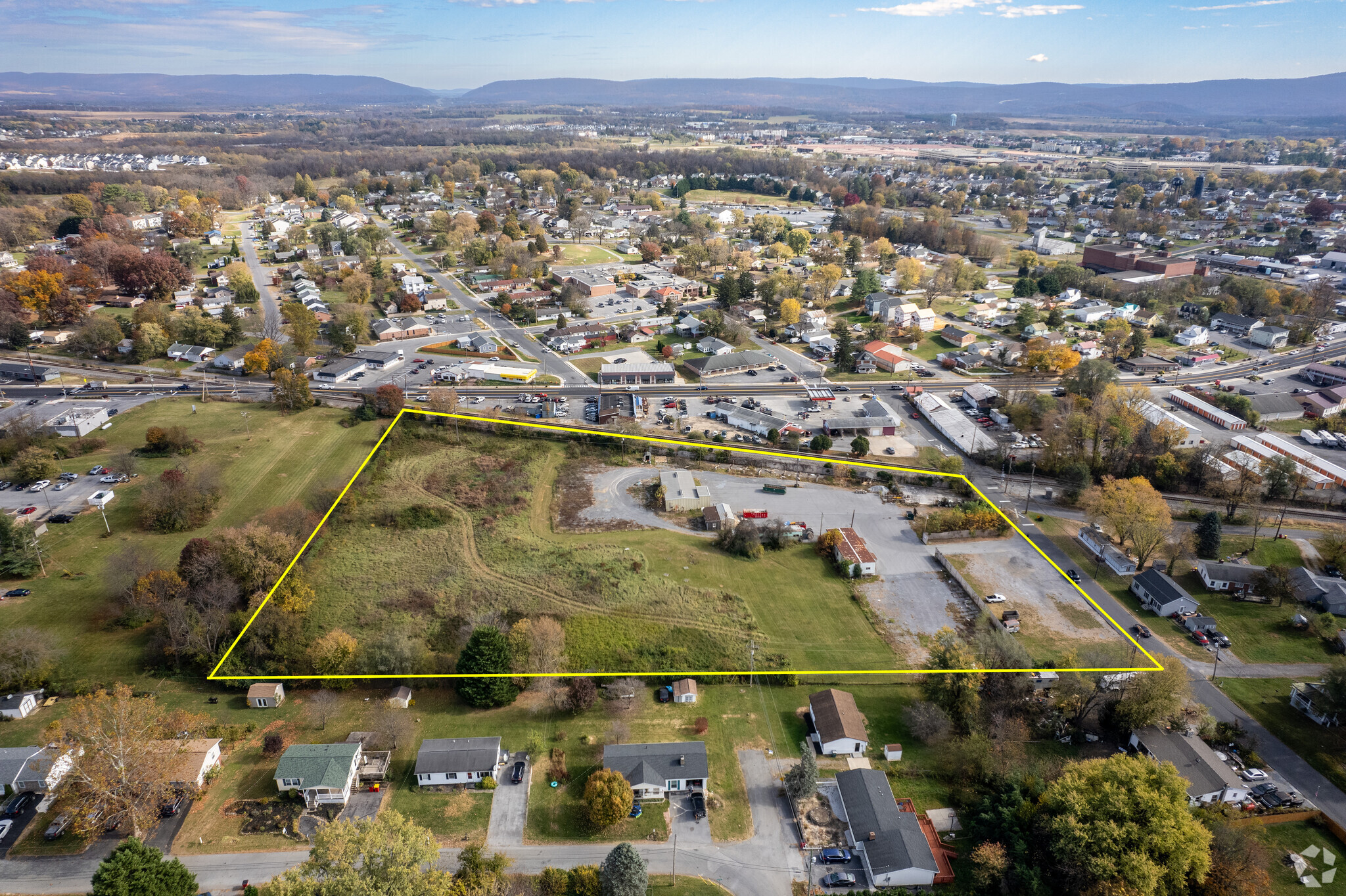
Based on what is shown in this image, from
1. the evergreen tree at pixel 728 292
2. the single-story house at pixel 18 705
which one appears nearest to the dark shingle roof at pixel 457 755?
the single-story house at pixel 18 705

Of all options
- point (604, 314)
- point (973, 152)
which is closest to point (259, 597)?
point (604, 314)

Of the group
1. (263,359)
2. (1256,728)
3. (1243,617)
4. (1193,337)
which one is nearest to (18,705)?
(263,359)

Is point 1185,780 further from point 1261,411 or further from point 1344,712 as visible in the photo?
point 1261,411

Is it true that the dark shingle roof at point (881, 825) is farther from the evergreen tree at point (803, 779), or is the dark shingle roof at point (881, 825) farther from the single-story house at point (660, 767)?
the single-story house at point (660, 767)

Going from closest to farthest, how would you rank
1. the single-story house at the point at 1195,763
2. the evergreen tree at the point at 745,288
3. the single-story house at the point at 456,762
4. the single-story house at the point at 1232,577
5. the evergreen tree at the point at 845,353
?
the single-story house at the point at 1195,763 < the single-story house at the point at 456,762 < the single-story house at the point at 1232,577 < the evergreen tree at the point at 845,353 < the evergreen tree at the point at 745,288

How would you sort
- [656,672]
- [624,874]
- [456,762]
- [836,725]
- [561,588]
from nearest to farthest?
[624,874], [456,762], [836,725], [656,672], [561,588]

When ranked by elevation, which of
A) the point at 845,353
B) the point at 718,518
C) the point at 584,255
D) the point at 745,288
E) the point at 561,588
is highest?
the point at 584,255

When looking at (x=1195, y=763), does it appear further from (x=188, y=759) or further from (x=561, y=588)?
(x=188, y=759)
